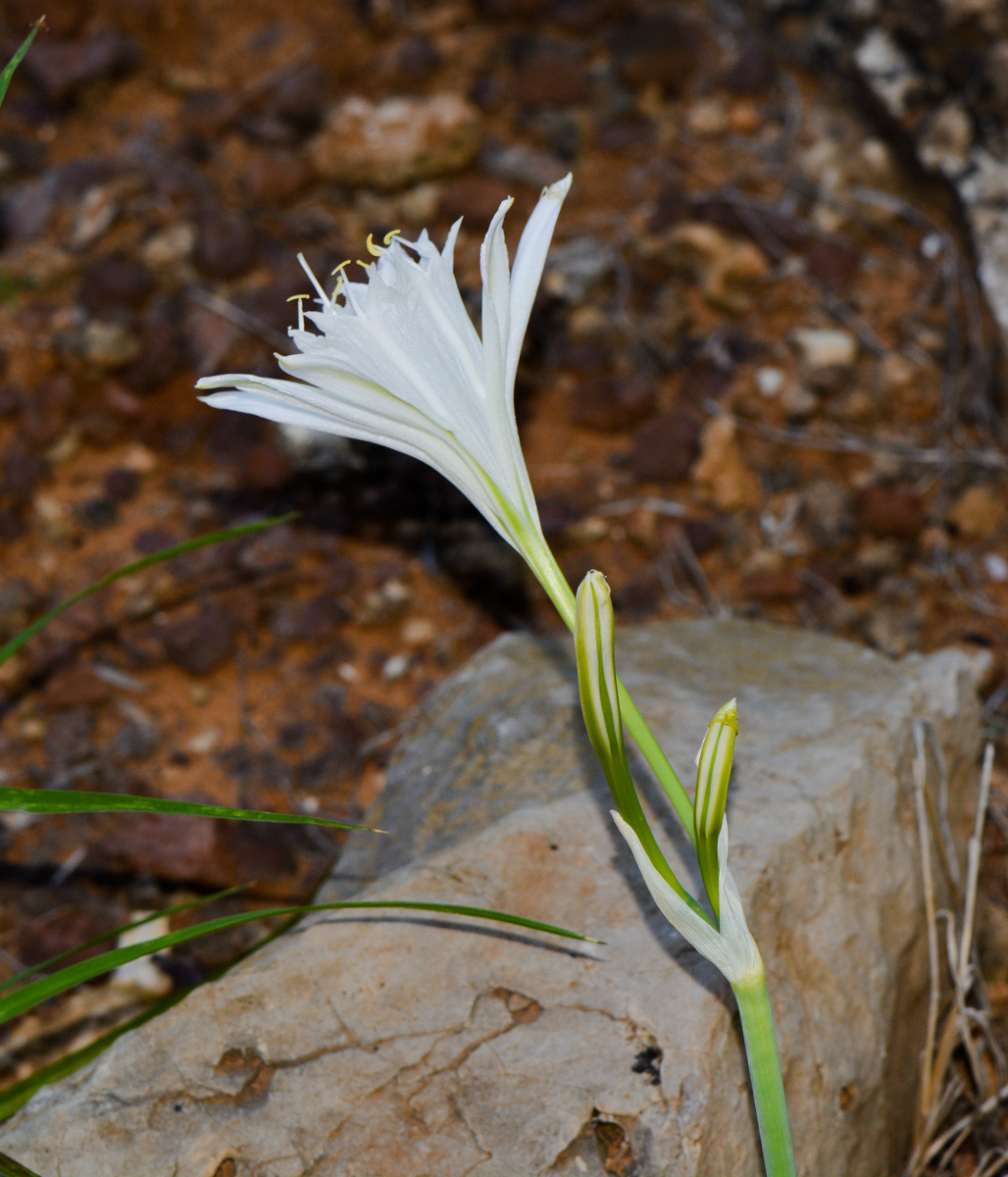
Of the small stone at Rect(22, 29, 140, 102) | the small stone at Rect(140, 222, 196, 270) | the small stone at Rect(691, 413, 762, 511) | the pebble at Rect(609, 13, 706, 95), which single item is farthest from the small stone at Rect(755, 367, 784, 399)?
the small stone at Rect(22, 29, 140, 102)

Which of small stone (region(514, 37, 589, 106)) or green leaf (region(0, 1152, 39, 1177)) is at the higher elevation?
small stone (region(514, 37, 589, 106))

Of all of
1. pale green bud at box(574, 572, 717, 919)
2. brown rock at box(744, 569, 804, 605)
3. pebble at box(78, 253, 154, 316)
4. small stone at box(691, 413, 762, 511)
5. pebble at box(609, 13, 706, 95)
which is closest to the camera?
pale green bud at box(574, 572, 717, 919)

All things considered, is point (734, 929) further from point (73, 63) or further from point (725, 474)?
point (73, 63)

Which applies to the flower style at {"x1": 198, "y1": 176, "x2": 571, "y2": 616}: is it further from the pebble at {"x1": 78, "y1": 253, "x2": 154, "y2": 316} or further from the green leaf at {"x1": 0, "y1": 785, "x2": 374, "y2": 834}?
the pebble at {"x1": 78, "y1": 253, "x2": 154, "y2": 316}

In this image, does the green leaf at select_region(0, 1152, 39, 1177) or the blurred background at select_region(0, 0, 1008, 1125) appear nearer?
the green leaf at select_region(0, 1152, 39, 1177)

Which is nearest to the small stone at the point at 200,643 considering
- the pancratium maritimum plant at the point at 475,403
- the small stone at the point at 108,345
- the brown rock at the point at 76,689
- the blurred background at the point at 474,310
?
the blurred background at the point at 474,310

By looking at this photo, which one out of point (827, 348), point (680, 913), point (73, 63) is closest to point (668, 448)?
point (827, 348)

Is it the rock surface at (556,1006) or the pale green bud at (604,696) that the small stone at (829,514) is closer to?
the rock surface at (556,1006)
